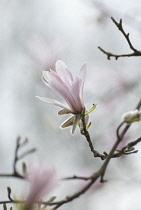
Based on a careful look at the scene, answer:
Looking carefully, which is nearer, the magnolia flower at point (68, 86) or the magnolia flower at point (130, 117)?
the magnolia flower at point (130, 117)

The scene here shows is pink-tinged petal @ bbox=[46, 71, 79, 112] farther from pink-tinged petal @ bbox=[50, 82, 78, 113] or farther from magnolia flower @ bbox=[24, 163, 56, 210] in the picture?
magnolia flower @ bbox=[24, 163, 56, 210]

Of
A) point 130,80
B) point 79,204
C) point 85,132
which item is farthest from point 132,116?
point 79,204

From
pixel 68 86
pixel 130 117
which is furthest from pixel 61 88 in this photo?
pixel 130 117

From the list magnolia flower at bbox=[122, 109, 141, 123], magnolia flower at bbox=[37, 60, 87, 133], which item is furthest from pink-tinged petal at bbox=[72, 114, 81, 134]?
magnolia flower at bbox=[122, 109, 141, 123]

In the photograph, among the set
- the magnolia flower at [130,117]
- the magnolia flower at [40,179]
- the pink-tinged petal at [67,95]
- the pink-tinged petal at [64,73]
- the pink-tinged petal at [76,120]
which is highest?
the pink-tinged petal at [64,73]

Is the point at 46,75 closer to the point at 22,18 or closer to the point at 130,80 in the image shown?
the point at 130,80

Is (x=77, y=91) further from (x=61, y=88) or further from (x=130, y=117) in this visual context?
(x=130, y=117)

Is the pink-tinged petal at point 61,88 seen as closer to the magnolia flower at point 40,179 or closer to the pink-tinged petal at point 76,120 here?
the pink-tinged petal at point 76,120

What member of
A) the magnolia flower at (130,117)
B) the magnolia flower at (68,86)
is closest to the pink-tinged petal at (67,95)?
the magnolia flower at (68,86)
